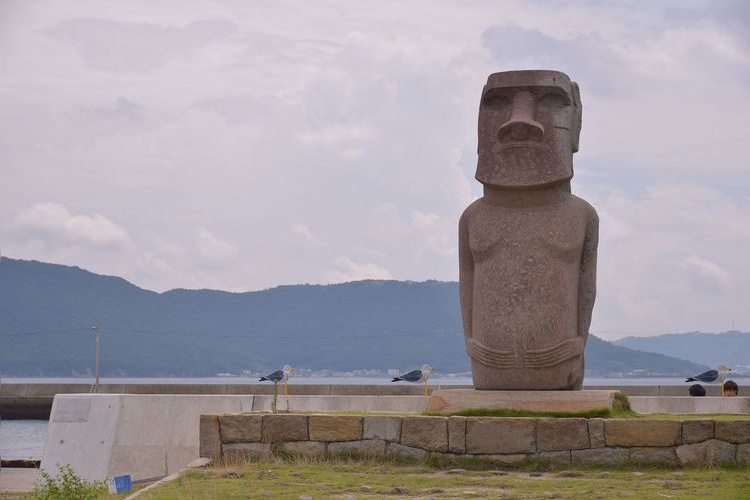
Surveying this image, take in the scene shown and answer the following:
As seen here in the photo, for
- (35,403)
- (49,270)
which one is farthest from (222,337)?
(35,403)

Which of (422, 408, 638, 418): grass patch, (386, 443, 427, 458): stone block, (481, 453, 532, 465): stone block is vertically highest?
(422, 408, 638, 418): grass patch

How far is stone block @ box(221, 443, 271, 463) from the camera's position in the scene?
46.8 feet

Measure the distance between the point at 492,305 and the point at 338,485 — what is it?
390 cm

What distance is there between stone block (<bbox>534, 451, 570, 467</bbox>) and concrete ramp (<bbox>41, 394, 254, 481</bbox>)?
5862mm

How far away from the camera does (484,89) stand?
16.2 meters

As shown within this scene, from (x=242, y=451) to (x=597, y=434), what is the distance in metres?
3.80

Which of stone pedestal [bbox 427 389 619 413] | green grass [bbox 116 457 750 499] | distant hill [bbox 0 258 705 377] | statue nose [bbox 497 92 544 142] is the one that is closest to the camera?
green grass [bbox 116 457 750 499]

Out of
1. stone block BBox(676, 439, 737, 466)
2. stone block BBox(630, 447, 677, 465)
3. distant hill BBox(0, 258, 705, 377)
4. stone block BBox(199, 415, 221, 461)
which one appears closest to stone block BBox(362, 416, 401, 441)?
stone block BBox(199, 415, 221, 461)

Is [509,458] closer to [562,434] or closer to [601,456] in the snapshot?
[562,434]

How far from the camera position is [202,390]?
29.3 meters

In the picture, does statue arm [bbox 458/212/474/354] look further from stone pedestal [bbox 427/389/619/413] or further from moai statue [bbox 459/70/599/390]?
stone pedestal [bbox 427/389/619/413]

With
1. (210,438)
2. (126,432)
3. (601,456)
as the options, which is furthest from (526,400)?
(126,432)

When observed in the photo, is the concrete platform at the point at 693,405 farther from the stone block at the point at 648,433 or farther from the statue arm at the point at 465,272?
the stone block at the point at 648,433

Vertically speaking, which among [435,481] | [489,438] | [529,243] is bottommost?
[435,481]
